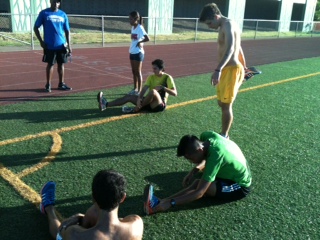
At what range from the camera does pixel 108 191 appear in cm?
223

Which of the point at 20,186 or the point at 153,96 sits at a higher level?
the point at 153,96

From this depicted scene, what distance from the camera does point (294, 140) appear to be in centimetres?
534

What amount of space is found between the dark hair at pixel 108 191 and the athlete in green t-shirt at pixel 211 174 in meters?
0.93

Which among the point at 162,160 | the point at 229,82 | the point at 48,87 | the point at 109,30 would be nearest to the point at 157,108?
the point at 229,82

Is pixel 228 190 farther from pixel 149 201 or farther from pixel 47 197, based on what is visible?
pixel 47 197

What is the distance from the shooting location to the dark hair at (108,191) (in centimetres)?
223

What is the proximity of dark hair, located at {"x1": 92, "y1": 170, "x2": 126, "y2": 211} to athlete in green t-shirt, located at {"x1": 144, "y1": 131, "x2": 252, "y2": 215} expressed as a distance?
934 millimetres

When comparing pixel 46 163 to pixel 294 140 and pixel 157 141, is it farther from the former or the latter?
pixel 294 140

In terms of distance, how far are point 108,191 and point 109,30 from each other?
998 inches

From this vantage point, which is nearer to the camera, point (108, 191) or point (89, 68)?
point (108, 191)

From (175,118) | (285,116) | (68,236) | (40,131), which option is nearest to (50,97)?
(40,131)

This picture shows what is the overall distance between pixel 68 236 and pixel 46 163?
6.33ft

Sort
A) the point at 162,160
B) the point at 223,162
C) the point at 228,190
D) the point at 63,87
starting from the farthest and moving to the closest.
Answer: the point at 63,87 < the point at 162,160 < the point at 228,190 < the point at 223,162

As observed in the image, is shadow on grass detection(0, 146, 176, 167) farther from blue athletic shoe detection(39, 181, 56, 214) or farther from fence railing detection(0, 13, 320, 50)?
fence railing detection(0, 13, 320, 50)
